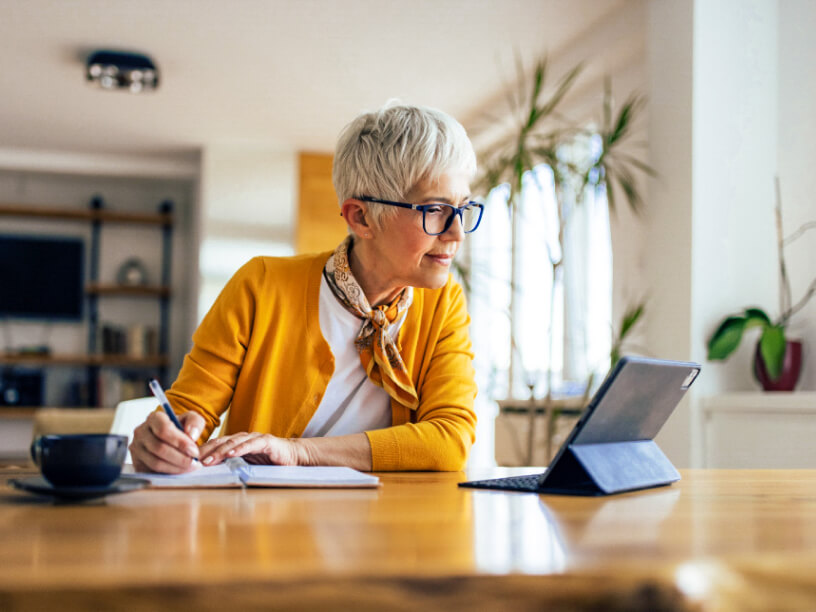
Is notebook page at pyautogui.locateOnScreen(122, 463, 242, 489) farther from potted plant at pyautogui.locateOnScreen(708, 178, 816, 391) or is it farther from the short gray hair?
potted plant at pyautogui.locateOnScreen(708, 178, 816, 391)

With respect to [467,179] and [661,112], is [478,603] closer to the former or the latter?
[467,179]

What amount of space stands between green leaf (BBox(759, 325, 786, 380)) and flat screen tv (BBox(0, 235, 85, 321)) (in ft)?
20.4

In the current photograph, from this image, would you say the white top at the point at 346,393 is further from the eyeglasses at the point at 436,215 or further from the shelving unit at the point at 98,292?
the shelving unit at the point at 98,292

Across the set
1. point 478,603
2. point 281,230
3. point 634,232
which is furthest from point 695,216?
point 281,230

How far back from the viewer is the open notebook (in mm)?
1049

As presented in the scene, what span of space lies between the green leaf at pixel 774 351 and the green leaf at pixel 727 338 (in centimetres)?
11

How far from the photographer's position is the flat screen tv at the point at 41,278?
7.50 meters

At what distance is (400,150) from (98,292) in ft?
21.8

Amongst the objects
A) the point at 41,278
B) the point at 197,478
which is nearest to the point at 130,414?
the point at 197,478

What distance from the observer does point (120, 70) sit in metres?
4.97

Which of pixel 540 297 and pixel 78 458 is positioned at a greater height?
pixel 540 297

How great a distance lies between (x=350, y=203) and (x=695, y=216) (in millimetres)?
2128

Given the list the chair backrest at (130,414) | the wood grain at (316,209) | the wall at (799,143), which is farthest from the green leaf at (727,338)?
the wood grain at (316,209)

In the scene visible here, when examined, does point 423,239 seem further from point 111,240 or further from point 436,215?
point 111,240
